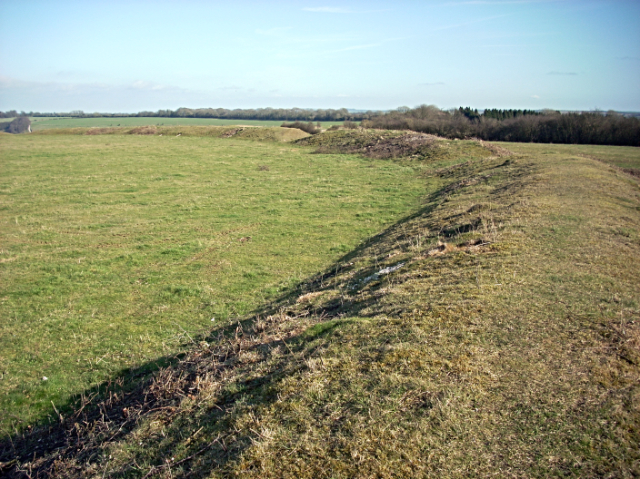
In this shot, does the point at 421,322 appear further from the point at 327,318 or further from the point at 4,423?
the point at 4,423

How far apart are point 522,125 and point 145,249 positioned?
200 ft

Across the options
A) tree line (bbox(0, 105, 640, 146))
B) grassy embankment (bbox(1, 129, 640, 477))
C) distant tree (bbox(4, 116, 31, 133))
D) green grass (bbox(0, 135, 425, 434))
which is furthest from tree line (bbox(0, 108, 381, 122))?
grassy embankment (bbox(1, 129, 640, 477))

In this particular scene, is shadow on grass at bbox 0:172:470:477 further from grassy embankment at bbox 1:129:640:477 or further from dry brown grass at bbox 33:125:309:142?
dry brown grass at bbox 33:125:309:142

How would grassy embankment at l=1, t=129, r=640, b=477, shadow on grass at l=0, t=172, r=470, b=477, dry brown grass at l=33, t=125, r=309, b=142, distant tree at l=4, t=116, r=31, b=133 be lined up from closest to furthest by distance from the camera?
1. grassy embankment at l=1, t=129, r=640, b=477
2. shadow on grass at l=0, t=172, r=470, b=477
3. dry brown grass at l=33, t=125, r=309, b=142
4. distant tree at l=4, t=116, r=31, b=133

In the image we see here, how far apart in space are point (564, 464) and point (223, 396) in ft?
15.0

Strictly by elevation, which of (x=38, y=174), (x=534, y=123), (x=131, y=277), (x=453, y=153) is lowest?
(x=131, y=277)

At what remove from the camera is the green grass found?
9.89m

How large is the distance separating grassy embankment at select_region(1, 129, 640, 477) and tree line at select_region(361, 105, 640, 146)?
55.3 m

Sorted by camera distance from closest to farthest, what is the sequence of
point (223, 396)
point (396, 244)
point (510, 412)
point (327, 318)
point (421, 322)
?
point (510, 412), point (223, 396), point (421, 322), point (327, 318), point (396, 244)

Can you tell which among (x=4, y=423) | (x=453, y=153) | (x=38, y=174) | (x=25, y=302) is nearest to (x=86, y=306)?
(x=25, y=302)

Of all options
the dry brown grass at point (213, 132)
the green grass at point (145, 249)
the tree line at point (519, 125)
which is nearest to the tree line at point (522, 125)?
the tree line at point (519, 125)

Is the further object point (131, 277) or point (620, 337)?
point (131, 277)

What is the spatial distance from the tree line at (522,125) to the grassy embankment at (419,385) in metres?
55.3

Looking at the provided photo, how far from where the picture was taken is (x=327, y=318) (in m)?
8.45
